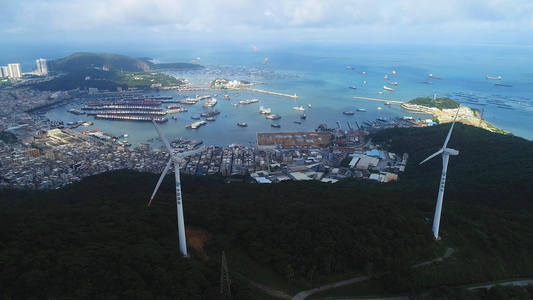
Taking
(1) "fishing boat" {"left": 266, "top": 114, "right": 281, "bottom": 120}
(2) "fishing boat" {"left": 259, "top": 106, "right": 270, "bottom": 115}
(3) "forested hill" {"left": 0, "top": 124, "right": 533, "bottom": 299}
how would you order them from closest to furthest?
(3) "forested hill" {"left": 0, "top": 124, "right": 533, "bottom": 299}
(1) "fishing boat" {"left": 266, "top": 114, "right": 281, "bottom": 120}
(2) "fishing boat" {"left": 259, "top": 106, "right": 270, "bottom": 115}

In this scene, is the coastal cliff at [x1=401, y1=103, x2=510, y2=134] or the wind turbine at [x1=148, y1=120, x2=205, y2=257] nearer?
the wind turbine at [x1=148, y1=120, x2=205, y2=257]

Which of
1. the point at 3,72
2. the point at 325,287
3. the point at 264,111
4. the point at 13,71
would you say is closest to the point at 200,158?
the point at 264,111

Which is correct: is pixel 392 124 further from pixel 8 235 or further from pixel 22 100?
pixel 22 100

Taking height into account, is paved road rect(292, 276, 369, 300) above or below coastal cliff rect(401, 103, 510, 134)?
above

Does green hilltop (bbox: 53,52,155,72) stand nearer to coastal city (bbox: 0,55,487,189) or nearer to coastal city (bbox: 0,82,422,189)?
coastal city (bbox: 0,55,487,189)

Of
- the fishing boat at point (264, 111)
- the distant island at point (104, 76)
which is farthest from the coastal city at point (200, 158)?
the distant island at point (104, 76)

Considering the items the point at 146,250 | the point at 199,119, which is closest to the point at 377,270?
the point at 146,250

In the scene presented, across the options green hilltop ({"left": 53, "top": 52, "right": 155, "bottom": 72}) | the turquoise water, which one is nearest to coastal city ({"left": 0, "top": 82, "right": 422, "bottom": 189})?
the turquoise water
